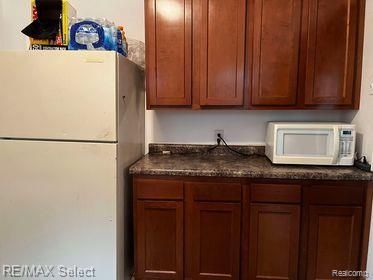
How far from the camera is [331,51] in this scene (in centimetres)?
178

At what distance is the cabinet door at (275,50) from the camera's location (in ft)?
5.86

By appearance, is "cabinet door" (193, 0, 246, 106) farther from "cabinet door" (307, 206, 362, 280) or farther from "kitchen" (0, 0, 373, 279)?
"cabinet door" (307, 206, 362, 280)

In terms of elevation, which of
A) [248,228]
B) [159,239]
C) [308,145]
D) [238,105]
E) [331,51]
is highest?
[331,51]

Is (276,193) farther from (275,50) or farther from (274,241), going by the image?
(275,50)

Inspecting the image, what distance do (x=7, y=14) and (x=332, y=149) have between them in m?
3.01

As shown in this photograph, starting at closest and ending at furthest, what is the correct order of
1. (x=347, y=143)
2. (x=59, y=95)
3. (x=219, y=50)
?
(x=59, y=95) < (x=347, y=143) < (x=219, y=50)

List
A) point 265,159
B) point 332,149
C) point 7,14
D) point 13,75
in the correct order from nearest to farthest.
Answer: point 13,75 < point 332,149 < point 265,159 < point 7,14

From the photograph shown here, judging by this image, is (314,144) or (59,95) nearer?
(59,95)

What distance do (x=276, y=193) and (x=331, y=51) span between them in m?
1.12

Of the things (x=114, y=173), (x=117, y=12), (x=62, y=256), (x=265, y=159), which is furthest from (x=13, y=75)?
(x=265, y=159)

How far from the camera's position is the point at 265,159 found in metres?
2.05

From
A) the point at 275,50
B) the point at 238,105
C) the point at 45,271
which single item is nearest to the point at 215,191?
the point at 238,105

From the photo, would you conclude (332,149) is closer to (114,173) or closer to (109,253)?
(114,173)

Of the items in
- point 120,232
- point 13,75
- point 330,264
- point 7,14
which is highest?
point 7,14
